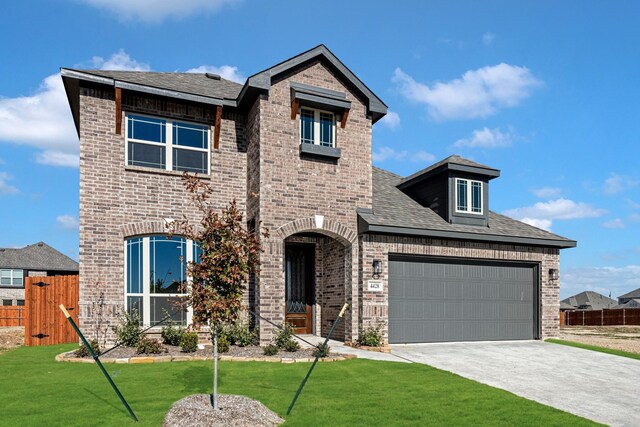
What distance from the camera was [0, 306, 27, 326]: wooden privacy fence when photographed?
2772 cm

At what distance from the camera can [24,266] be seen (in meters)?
41.7

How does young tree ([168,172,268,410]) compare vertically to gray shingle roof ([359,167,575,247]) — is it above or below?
below

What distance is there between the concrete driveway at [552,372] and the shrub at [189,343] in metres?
5.12

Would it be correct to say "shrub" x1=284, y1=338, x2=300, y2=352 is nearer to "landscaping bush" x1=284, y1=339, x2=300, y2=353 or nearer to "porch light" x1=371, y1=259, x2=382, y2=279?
"landscaping bush" x1=284, y1=339, x2=300, y2=353

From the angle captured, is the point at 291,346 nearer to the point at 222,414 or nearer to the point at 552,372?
the point at 222,414

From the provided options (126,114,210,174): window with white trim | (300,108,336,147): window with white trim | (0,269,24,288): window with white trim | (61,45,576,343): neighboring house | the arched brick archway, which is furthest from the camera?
(0,269,24,288): window with white trim

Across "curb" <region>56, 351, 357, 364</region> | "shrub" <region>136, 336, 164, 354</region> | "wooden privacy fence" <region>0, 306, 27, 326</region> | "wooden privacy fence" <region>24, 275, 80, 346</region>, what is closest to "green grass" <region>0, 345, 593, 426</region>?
"curb" <region>56, 351, 357, 364</region>

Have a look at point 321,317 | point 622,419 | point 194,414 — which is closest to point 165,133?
point 321,317

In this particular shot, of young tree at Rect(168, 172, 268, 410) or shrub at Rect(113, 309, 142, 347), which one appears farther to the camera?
shrub at Rect(113, 309, 142, 347)

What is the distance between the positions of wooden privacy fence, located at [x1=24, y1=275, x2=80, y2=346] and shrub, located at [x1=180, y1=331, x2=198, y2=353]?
5.57 metres

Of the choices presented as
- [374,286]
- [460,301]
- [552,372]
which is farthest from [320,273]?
[552,372]

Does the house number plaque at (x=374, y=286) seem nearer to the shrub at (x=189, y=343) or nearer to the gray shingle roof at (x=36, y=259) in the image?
the shrub at (x=189, y=343)

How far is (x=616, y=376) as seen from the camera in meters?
11.1

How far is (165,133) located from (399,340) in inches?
356
